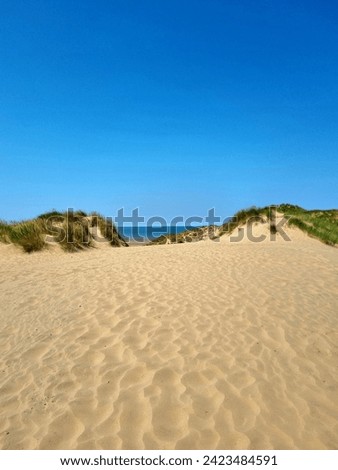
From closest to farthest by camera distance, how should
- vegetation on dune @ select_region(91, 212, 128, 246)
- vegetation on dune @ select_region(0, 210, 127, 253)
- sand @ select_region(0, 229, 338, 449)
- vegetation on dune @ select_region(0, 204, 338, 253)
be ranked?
sand @ select_region(0, 229, 338, 449) < vegetation on dune @ select_region(0, 210, 127, 253) < vegetation on dune @ select_region(0, 204, 338, 253) < vegetation on dune @ select_region(91, 212, 128, 246)

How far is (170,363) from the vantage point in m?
4.22

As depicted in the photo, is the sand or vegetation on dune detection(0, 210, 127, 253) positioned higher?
vegetation on dune detection(0, 210, 127, 253)

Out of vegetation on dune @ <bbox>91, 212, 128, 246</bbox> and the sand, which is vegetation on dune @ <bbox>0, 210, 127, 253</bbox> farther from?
the sand

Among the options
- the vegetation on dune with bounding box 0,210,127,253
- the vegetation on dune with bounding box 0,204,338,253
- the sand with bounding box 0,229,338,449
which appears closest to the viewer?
the sand with bounding box 0,229,338,449

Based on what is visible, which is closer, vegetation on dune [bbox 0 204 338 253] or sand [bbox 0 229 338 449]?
sand [bbox 0 229 338 449]

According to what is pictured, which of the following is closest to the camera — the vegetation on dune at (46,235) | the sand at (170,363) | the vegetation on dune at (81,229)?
the sand at (170,363)

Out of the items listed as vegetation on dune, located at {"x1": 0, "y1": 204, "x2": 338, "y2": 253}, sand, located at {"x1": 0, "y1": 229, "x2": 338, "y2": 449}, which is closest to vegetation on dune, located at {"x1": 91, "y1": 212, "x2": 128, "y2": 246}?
vegetation on dune, located at {"x1": 0, "y1": 204, "x2": 338, "y2": 253}

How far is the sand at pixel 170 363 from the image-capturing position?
123 inches

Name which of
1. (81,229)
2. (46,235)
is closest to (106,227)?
(81,229)

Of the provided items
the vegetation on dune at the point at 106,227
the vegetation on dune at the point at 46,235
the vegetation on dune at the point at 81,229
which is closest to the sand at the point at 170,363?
the vegetation on dune at the point at 46,235

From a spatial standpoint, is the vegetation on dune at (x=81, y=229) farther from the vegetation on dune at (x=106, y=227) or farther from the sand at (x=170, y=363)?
the sand at (x=170, y=363)

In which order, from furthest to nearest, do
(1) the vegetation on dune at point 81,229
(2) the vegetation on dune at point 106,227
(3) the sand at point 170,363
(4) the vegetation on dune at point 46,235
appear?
(2) the vegetation on dune at point 106,227, (1) the vegetation on dune at point 81,229, (4) the vegetation on dune at point 46,235, (3) the sand at point 170,363

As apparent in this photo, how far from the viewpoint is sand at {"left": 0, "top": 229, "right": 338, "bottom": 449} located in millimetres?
3127
